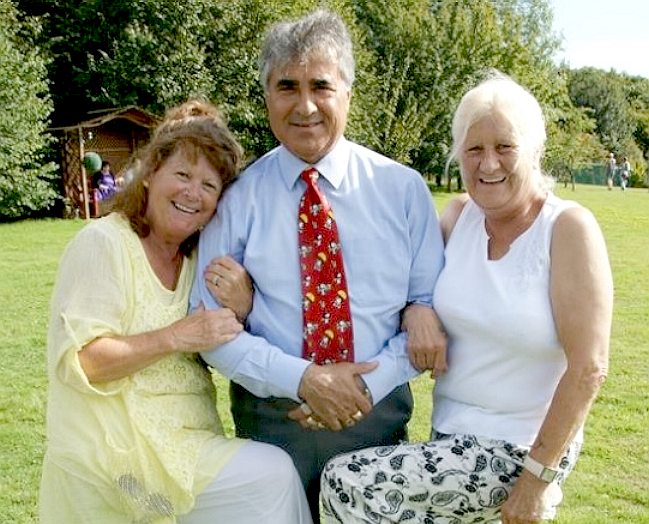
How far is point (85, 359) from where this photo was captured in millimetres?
2832

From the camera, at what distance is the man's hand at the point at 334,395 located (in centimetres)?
289

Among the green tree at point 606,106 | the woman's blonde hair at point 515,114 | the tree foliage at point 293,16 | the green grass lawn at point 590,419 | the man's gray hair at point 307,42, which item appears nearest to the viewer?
the woman's blonde hair at point 515,114

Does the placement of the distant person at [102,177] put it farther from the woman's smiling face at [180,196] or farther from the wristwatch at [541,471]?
the wristwatch at [541,471]

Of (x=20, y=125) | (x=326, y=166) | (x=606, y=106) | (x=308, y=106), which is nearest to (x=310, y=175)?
(x=326, y=166)

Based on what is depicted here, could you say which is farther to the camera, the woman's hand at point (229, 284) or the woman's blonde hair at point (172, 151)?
the woman's blonde hair at point (172, 151)

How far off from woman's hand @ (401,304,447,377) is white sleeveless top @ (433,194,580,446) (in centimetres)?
5

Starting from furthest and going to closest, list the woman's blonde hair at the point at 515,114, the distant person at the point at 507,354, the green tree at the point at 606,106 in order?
1. the green tree at the point at 606,106
2. the woman's blonde hair at the point at 515,114
3. the distant person at the point at 507,354

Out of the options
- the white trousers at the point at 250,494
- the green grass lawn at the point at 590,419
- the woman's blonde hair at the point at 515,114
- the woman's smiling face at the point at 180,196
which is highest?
the woman's blonde hair at the point at 515,114

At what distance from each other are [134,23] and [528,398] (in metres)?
22.6

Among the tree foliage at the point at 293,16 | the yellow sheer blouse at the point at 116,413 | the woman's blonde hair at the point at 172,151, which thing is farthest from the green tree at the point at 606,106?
the yellow sheer blouse at the point at 116,413

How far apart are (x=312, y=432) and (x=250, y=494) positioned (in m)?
0.37

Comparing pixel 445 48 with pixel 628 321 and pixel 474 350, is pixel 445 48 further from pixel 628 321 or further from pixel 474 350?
pixel 474 350

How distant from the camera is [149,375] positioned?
296 centimetres

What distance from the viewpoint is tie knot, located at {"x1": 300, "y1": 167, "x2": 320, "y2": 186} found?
10.2 ft
